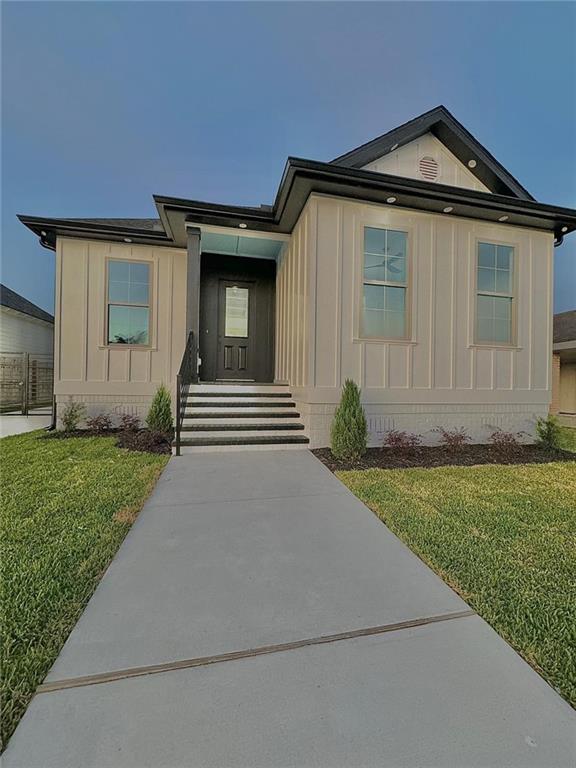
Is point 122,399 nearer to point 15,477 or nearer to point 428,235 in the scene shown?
point 15,477

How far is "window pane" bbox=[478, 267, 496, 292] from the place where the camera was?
6.35m

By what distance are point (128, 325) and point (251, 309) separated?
2787 mm

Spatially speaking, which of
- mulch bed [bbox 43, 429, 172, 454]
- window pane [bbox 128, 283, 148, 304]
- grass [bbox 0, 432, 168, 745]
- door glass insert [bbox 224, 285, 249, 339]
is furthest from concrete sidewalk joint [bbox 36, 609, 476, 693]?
door glass insert [bbox 224, 285, 249, 339]

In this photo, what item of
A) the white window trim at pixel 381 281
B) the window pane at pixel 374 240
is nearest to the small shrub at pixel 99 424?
the white window trim at pixel 381 281

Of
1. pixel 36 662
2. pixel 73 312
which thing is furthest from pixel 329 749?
pixel 73 312

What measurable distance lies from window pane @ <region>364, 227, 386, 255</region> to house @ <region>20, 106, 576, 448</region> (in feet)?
0.07

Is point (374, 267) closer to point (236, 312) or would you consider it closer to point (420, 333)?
point (420, 333)

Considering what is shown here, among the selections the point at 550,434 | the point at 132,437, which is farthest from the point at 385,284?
the point at 132,437

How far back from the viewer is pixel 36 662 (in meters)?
1.45

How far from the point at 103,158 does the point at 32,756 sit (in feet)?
114

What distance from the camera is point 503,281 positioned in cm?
650

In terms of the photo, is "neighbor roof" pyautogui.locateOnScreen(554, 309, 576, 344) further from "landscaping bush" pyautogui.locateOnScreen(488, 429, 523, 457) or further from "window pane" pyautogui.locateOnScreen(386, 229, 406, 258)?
"window pane" pyautogui.locateOnScreen(386, 229, 406, 258)

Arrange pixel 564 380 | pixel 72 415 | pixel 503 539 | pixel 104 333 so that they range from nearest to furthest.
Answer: pixel 503 539 < pixel 72 415 < pixel 104 333 < pixel 564 380

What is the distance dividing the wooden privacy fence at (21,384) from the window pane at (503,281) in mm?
12244
